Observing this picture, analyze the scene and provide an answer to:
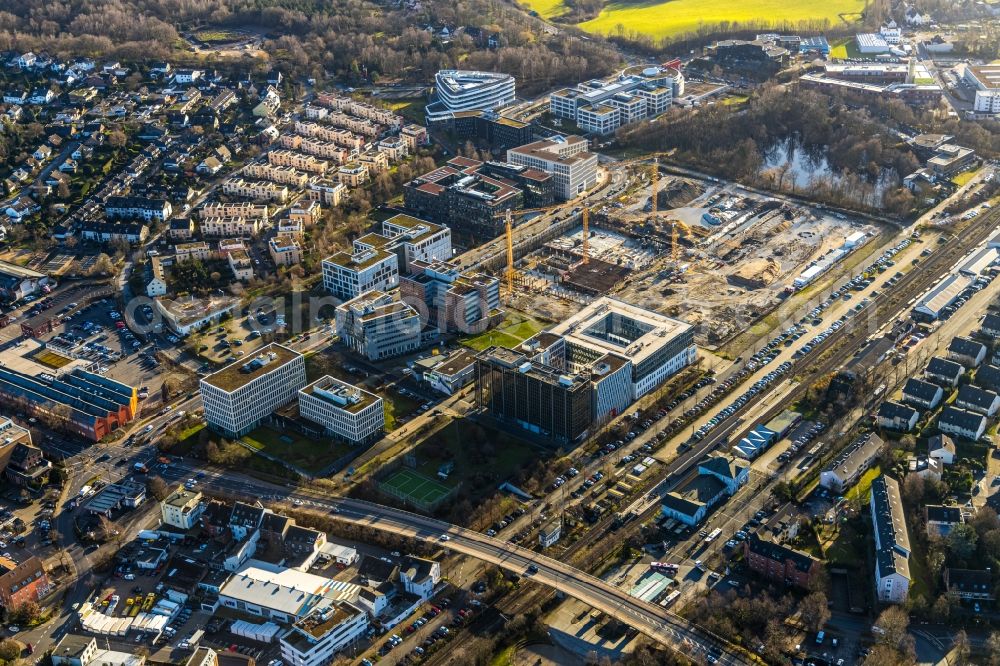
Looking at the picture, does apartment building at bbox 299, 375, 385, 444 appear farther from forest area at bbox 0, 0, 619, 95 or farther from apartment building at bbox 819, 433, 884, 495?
forest area at bbox 0, 0, 619, 95

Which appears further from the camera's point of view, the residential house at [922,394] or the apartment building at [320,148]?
the apartment building at [320,148]

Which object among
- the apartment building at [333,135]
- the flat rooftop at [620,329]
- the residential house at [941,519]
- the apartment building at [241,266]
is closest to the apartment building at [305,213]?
the apartment building at [241,266]

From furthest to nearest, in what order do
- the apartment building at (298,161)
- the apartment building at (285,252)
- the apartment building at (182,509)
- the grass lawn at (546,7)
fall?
the grass lawn at (546,7) → the apartment building at (298,161) → the apartment building at (285,252) → the apartment building at (182,509)

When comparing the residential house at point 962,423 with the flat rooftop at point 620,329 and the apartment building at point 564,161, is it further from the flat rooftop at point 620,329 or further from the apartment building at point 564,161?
the apartment building at point 564,161

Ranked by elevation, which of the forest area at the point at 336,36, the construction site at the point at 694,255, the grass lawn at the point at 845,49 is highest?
the forest area at the point at 336,36

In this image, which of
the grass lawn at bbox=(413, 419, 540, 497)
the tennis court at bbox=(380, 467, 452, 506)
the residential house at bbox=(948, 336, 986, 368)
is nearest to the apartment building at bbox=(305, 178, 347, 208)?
the grass lawn at bbox=(413, 419, 540, 497)

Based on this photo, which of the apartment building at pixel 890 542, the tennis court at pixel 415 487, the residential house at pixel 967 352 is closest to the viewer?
the apartment building at pixel 890 542

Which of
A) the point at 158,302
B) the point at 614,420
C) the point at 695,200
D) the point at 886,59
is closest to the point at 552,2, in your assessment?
the point at 886,59

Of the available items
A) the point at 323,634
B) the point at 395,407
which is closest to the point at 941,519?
the point at 323,634

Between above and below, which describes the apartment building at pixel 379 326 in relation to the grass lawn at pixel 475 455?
above
